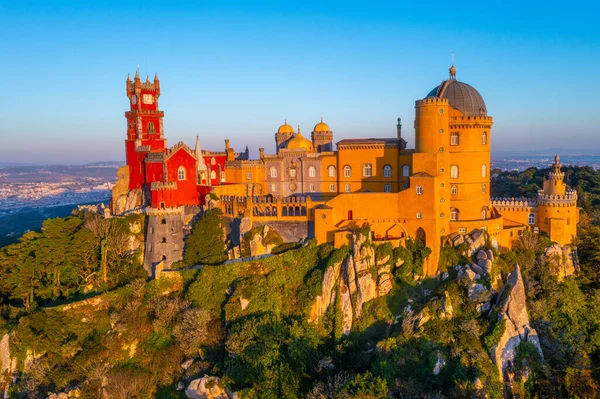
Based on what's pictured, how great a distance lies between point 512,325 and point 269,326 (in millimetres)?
17225

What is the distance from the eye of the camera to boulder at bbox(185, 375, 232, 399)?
35594 millimetres

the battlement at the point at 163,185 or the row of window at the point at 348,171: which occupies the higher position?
the row of window at the point at 348,171

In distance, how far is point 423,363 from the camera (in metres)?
35.8

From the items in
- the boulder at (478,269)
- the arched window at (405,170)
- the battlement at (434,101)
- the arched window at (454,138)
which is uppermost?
the battlement at (434,101)

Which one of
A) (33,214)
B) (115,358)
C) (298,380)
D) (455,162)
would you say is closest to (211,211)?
(115,358)

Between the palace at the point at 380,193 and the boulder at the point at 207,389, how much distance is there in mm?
13389

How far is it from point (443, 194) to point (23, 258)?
3643cm

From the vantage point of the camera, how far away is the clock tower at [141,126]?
54.4 m

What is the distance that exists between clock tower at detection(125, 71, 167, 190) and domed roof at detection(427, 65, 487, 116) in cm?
2844

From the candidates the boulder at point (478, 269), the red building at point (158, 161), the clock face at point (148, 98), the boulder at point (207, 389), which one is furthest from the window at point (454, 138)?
the clock face at point (148, 98)

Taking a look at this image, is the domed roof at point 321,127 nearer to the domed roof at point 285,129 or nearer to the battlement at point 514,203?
the domed roof at point 285,129

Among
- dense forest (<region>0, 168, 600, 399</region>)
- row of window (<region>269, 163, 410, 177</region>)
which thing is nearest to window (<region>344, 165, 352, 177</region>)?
row of window (<region>269, 163, 410, 177</region>)

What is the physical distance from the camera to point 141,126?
5566cm

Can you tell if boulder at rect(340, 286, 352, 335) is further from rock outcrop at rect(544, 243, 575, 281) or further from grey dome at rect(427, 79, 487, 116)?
grey dome at rect(427, 79, 487, 116)
